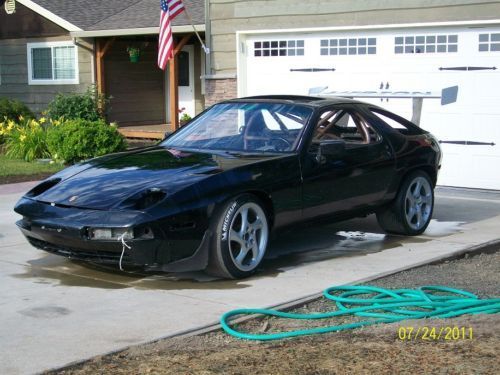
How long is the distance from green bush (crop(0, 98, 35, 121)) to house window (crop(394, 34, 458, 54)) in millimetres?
9832

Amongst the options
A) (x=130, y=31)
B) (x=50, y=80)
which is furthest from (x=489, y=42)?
(x=50, y=80)

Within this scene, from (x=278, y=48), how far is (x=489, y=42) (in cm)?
371

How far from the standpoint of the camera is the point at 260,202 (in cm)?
692

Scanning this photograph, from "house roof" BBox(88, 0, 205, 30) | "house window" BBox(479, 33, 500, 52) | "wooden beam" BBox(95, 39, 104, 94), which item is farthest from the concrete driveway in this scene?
"wooden beam" BBox(95, 39, 104, 94)

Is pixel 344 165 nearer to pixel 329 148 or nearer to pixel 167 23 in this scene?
pixel 329 148

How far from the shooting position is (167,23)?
631 inches

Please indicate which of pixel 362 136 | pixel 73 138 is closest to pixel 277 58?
pixel 73 138

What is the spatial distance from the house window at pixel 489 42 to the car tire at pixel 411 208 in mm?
3434

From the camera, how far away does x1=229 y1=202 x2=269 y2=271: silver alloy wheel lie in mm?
6691

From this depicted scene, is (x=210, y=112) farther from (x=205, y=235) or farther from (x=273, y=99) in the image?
(x=205, y=235)

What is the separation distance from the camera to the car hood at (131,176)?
6473mm

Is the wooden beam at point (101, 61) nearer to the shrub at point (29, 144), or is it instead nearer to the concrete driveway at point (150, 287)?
the shrub at point (29, 144)

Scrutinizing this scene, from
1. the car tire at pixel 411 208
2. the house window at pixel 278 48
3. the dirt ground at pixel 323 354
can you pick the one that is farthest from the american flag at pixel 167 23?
the dirt ground at pixel 323 354

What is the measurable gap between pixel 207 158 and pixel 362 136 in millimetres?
1899
